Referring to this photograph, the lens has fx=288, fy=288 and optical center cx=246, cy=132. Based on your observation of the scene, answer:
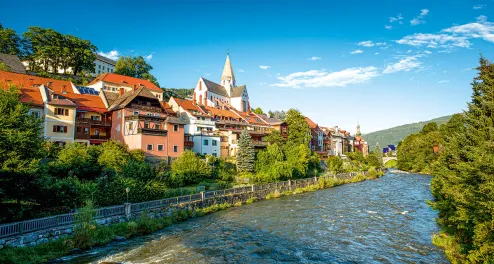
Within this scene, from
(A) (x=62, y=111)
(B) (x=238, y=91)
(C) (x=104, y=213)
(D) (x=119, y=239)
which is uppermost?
(B) (x=238, y=91)

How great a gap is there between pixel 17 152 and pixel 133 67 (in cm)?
6661

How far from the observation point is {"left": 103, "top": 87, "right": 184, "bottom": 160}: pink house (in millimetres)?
40938

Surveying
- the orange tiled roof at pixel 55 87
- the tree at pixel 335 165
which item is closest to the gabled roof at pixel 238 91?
the tree at pixel 335 165

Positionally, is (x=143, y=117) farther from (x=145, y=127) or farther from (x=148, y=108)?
(x=148, y=108)

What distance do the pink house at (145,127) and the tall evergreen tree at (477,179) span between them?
1369 inches

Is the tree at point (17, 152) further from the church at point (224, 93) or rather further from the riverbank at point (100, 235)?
the church at point (224, 93)

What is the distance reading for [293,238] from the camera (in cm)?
2120

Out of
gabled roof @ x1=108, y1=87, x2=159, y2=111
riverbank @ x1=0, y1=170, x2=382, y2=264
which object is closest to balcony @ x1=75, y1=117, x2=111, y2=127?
gabled roof @ x1=108, y1=87, x2=159, y2=111

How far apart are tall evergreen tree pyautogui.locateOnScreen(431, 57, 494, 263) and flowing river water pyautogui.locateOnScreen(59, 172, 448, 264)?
3298mm

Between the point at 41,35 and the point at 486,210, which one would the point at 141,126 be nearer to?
the point at 486,210

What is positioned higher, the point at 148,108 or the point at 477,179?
the point at 148,108

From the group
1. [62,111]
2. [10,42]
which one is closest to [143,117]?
[62,111]

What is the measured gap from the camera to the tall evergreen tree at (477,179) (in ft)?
40.3

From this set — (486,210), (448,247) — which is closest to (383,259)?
(448,247)
